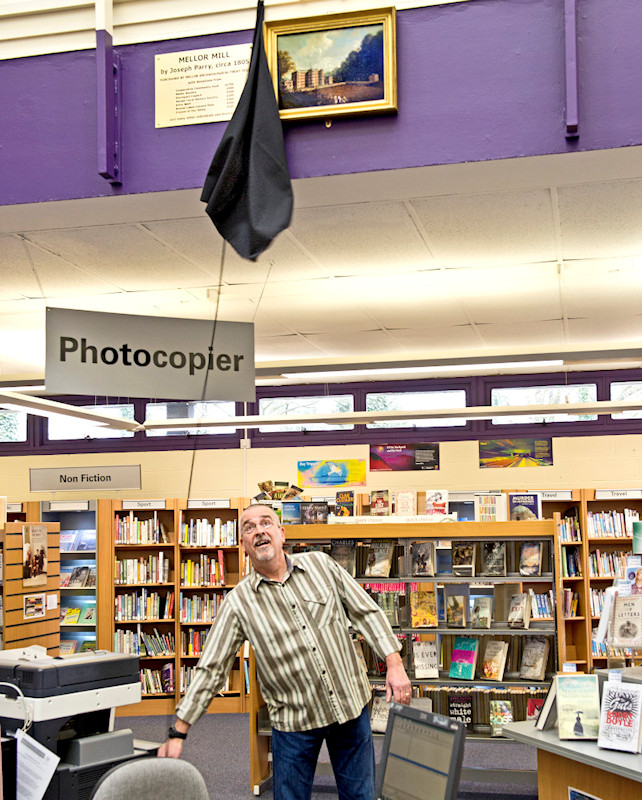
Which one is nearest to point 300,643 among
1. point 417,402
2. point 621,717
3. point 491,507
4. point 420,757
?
point 621,717

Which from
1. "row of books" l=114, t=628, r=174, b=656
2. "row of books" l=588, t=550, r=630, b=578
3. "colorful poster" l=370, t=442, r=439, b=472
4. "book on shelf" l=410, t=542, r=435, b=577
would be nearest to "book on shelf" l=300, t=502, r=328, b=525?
"book on shelf" l=410, t=542, r=435, b=577

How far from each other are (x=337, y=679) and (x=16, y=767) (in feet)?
4.18

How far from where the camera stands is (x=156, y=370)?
497 centimetres

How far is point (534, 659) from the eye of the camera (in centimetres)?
634

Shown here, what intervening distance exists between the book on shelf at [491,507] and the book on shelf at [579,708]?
368 cm

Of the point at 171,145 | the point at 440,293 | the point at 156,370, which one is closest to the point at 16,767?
the point at 156,370

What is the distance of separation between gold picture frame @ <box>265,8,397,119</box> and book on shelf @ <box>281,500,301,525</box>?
11.2 ft

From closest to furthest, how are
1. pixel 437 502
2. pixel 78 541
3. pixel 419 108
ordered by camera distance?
pixel 419 108, pixel 437 502, pixel 78 541

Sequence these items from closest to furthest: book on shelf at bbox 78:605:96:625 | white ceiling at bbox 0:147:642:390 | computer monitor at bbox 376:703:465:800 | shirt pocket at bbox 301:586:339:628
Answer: computer monitor at bbox 376:703:465:800, shirt pocket at bbox 301:586:339:628, white ceiling at bbox 0:147:642:390, book on shelf at bbox 78:605:96:625

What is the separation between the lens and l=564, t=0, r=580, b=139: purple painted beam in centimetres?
389

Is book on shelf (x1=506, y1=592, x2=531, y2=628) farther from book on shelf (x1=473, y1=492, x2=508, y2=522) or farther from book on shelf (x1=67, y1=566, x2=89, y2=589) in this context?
book on shelf (x1=67, y1=566, x2=89, y2=589)

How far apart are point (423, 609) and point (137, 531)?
162 inches

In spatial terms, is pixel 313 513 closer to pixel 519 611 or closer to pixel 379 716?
pixel 379 716

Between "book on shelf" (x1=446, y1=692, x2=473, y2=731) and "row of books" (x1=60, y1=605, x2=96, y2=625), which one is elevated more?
"row of books" (x1=60, y1=605, x2=96, y2=625)
